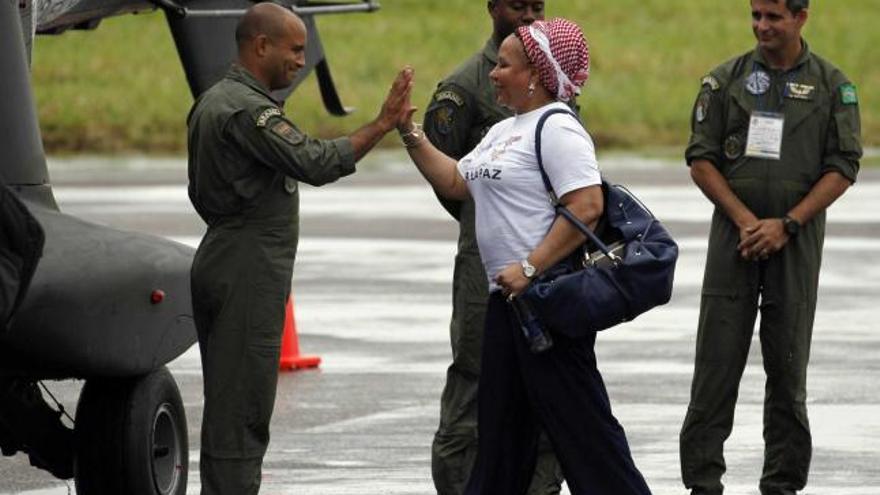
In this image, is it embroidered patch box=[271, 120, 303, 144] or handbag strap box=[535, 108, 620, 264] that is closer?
handbag strap box=[535, 108, 620, 264]

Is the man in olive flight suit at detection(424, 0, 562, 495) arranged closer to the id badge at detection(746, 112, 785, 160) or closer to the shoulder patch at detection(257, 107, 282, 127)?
the id badge at detection(746, 112, 785, 160)

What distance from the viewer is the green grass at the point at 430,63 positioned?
30.9 metres

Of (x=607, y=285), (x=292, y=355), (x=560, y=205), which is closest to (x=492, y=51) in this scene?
(x=560, y=205)

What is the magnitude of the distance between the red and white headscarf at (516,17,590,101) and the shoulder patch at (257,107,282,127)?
82 centimetres

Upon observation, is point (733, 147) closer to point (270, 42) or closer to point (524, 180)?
point (524, 180)

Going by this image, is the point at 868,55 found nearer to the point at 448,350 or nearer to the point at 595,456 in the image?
the point at 448,350

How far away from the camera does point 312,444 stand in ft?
32.9

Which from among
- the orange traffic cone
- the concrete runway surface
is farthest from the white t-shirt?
the orange traffic cone

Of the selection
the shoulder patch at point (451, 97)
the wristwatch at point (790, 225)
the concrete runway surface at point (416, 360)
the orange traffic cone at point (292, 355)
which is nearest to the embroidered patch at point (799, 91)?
the wristwatch at point (790, 225)

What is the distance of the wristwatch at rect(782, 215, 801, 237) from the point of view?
833cm

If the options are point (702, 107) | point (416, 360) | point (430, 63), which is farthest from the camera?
point (430, 63)

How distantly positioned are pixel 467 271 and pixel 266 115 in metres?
1.15

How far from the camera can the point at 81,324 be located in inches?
290

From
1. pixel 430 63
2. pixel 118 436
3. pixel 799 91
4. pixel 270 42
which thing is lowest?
pixel 430 63
